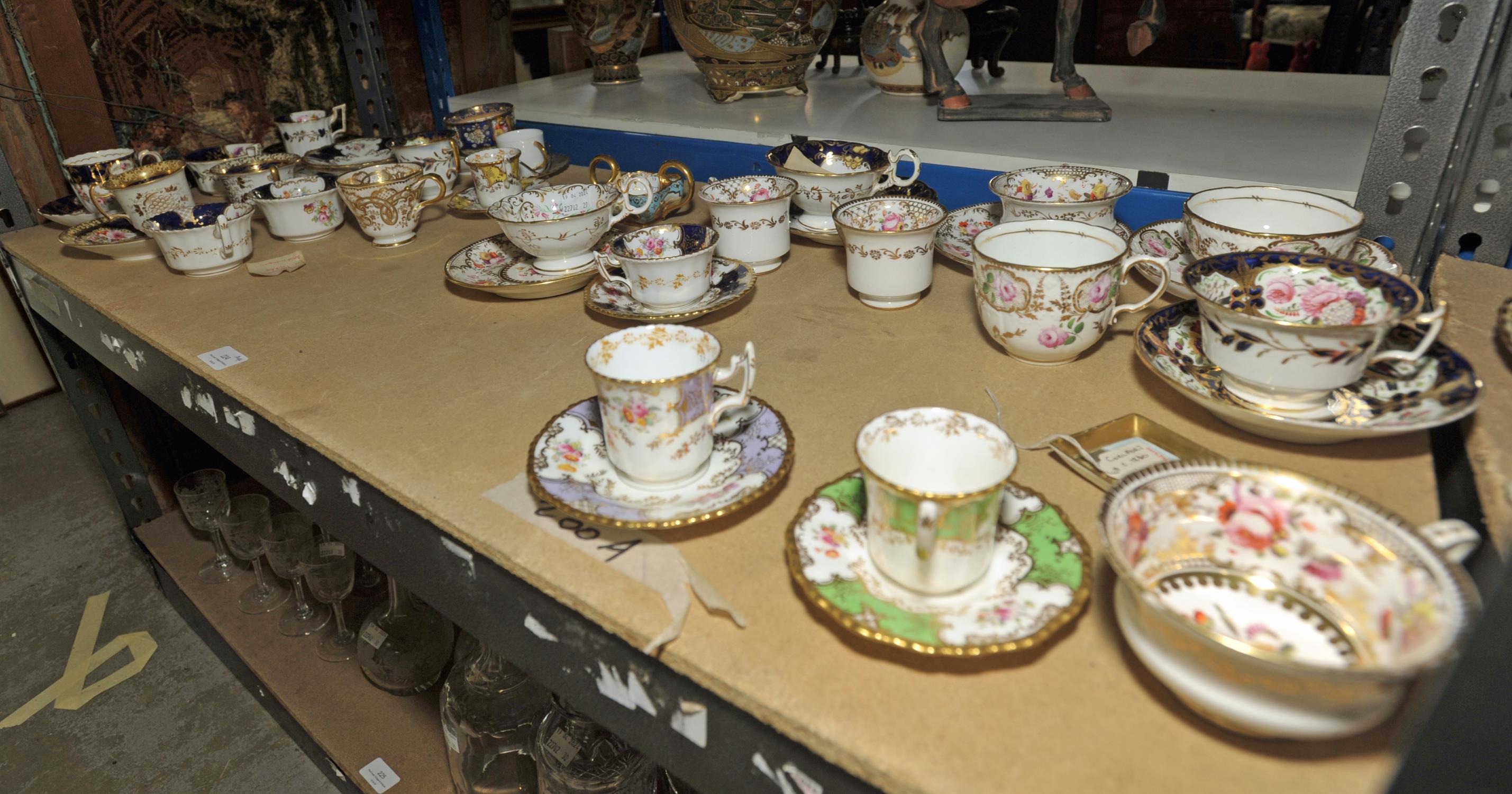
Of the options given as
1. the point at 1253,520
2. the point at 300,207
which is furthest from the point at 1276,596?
the point at 300,207

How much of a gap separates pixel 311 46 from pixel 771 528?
1.74m

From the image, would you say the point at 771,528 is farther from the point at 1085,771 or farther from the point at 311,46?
the point at 311,46

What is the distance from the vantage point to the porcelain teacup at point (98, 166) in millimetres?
1312

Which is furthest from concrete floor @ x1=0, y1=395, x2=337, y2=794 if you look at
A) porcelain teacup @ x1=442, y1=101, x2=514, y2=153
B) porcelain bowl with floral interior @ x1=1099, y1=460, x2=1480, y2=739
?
porcelain bowl with floral interior @ x1=1099, y1=460, x2=1480, y2=739

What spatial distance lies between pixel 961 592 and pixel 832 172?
725 mm

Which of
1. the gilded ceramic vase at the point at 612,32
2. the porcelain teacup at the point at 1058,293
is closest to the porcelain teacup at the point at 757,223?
the porcelain teacup at the point at 1058,293

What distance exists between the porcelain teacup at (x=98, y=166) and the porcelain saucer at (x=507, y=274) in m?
0.64

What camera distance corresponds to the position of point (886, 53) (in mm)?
1548

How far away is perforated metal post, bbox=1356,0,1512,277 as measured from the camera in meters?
0.74

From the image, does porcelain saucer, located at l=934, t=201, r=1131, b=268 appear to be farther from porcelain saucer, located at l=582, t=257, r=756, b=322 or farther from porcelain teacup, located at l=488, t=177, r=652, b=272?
porcelain teacup, located at l=488, t=177, r=652, b=272

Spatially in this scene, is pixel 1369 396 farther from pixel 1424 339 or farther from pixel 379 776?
pixel 379 776

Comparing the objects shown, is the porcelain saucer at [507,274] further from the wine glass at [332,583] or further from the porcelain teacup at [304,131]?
the porcelain teacup at [304,131]

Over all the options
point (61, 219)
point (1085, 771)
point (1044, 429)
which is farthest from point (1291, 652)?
point (61, 219)

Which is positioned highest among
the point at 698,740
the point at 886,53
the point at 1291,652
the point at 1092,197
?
the point at 886,53
